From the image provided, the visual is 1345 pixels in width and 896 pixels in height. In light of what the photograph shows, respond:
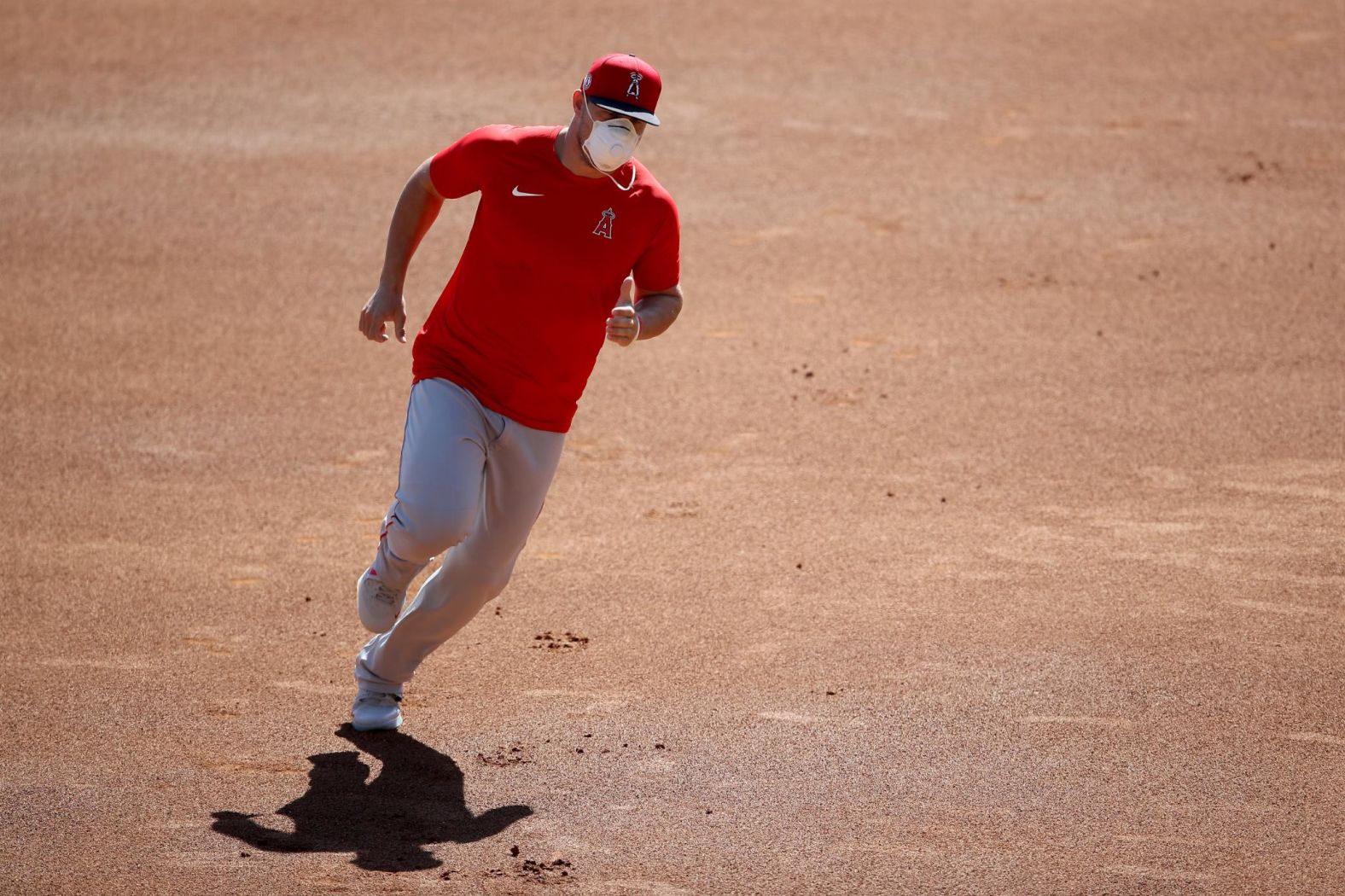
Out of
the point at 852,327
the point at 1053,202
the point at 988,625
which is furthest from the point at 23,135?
the point at 988,625

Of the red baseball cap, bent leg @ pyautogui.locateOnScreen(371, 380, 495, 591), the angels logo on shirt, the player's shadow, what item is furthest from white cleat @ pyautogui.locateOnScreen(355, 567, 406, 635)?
Answer: the red baseball cap

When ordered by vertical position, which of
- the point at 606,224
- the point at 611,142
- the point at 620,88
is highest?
the point at 620,88

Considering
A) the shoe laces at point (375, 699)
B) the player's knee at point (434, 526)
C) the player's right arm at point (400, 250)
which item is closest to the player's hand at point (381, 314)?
the player's right arm at point (400, 250)

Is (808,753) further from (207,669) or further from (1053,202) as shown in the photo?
(1053,202)

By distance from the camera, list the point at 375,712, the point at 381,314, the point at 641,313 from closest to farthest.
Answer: the point at 641,313 < the point at 381,314 < the point at 375,712

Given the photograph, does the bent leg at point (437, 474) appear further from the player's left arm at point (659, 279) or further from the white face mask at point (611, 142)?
the white face mask at point (611, 142)

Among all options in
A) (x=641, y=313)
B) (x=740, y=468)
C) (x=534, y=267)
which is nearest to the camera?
(x=534, y=267)

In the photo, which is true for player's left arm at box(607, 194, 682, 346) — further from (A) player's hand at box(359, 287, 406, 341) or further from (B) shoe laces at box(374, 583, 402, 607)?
(B) shoe laces at box(374, 583, 402, 607)

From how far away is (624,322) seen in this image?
186 inches

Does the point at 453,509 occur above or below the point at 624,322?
below

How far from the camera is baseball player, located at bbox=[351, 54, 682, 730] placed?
477 cm

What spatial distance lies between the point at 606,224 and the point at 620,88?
449 millimetres

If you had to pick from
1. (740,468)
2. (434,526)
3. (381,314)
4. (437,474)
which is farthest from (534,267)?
(740,468)

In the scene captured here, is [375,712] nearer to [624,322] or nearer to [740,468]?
[624,322]
